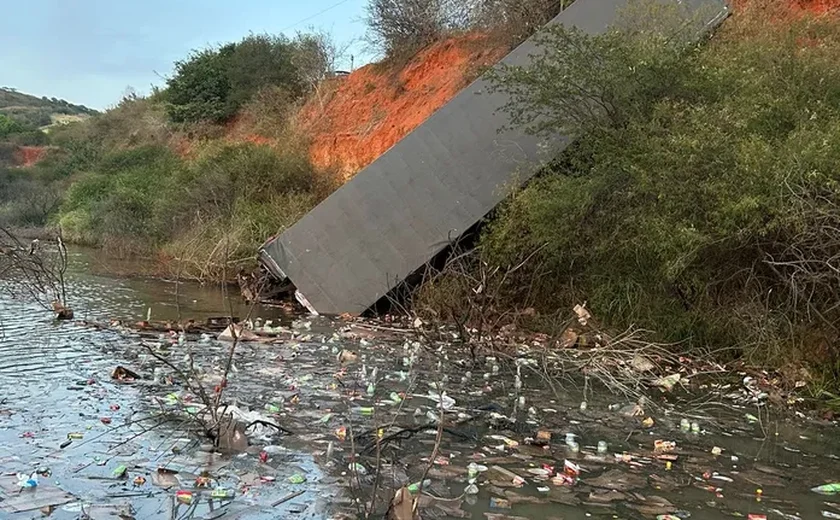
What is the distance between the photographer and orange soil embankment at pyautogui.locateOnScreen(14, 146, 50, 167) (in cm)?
4294

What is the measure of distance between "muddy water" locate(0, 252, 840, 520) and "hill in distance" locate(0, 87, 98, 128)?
58.9m

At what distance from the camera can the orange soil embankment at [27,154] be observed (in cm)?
4294

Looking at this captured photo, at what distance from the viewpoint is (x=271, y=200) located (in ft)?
51.4

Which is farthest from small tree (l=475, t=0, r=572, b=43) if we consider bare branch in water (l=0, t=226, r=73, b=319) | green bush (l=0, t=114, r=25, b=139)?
green bush (l=0, t=114, r=25, b=139)

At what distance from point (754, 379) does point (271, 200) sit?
36.4ft

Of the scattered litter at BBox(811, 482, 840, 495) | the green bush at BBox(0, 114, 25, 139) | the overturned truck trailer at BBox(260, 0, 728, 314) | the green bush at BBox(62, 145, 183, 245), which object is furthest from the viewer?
the green bush at BBox(0, 114, 25, 139)

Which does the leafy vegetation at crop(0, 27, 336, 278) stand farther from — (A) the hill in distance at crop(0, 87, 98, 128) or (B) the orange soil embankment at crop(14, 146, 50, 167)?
(A) the hill in distance at crop(0, 87, 98, 128)

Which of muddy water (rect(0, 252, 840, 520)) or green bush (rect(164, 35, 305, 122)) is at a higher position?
green bush (rect(164, 35, 305, 122))

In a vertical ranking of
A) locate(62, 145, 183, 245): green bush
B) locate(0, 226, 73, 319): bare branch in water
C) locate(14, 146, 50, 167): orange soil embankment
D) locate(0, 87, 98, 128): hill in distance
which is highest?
locate(0, 87, 98, 128): hill in distance

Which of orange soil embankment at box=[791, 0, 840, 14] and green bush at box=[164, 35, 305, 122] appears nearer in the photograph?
orange soil embankment at box=[791, 0, 840, 14]

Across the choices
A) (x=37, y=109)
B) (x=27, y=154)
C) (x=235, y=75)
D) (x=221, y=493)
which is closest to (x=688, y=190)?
(x=221, y=493)

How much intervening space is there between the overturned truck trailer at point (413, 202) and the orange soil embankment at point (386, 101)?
483 centimetres

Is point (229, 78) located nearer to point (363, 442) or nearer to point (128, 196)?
point (128, 196)

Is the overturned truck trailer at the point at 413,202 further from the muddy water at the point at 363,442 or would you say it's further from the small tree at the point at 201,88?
the small tree at the point at 201,88
